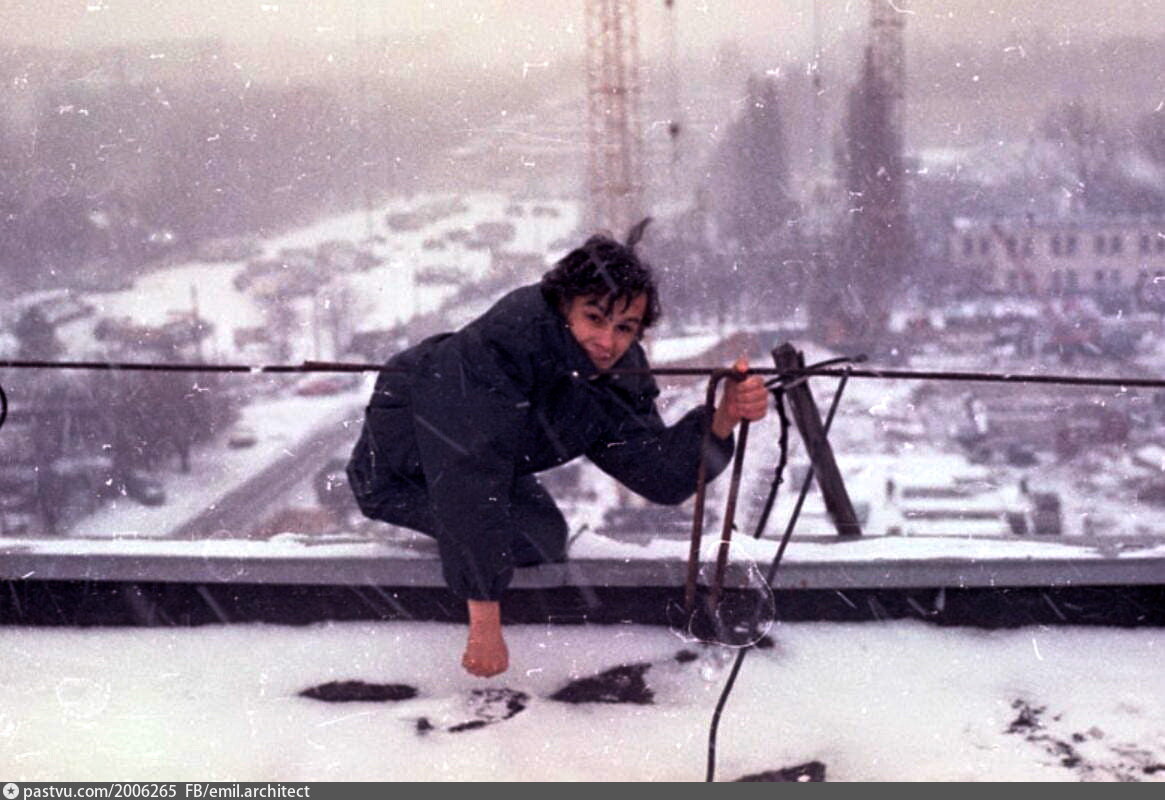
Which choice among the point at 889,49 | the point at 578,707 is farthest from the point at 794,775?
the point at 889,49

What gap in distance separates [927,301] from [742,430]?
37.6 m

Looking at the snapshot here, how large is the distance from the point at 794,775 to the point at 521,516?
658 mm

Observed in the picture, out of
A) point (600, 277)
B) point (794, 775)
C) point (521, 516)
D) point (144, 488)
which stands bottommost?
point (144, 488)

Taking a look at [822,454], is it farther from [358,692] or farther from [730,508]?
[358,692]

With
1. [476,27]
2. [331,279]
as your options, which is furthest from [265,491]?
[476,27]

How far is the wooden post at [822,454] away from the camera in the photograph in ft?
7.89

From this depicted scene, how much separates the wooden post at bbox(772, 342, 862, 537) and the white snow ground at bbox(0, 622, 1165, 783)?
47 cm

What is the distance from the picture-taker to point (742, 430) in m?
1.56

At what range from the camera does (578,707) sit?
5.99ft

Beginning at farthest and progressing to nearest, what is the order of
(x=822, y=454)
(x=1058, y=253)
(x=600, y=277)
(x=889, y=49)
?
(x=1058, y=253) → (x=889, y=49) → (x=822, y=454) → (x=600, y=277)

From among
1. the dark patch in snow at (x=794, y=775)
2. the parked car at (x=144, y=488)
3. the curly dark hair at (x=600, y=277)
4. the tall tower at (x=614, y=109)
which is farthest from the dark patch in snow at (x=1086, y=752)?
the parked car at (x=144, y=488)

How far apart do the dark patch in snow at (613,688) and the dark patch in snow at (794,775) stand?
261mm

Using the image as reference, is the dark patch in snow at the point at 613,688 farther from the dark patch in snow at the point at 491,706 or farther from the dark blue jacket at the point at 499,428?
Answer: the dark blue jacket at the point at 499,428

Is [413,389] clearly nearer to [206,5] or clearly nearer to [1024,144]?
[1024,144]
